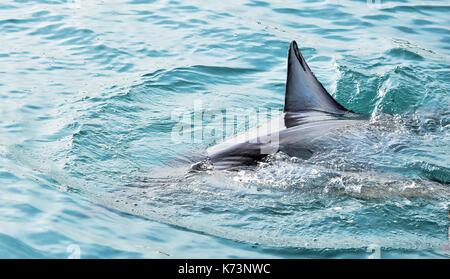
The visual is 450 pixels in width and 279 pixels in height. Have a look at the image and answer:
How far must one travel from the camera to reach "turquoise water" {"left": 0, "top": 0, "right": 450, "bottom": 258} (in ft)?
20.0

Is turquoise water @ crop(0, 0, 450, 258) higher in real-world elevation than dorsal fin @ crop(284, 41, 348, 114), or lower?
lower

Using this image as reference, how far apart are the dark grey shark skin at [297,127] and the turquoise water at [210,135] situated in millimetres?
138

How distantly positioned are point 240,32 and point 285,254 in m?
6.77

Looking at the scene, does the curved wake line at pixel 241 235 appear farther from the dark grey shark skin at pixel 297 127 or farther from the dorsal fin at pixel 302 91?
the dorsal fin at pixel 302 91

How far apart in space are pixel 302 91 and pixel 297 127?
25.4 inches

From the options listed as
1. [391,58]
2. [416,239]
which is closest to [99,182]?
[416,239]

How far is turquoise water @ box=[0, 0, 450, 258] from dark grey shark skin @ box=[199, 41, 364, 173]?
14 cm

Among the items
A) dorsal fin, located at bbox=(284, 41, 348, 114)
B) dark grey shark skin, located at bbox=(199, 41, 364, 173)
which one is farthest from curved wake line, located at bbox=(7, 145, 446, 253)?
dorsal fin, located at bbox=(284, 41, 348, 114)

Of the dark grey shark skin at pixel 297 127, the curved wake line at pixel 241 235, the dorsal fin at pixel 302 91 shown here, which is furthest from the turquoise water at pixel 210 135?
the dorsal fin at pixel 302 91

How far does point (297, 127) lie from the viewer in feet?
24.2

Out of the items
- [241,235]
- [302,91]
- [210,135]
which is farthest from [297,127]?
[241,235]

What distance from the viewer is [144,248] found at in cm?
584

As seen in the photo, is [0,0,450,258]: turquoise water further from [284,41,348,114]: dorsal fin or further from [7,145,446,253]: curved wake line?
[284,41,348,114]: dorsal fin
